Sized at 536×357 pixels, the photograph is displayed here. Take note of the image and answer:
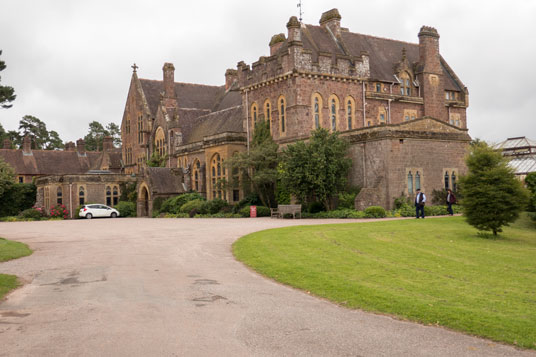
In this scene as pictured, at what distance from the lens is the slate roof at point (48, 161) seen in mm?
70188

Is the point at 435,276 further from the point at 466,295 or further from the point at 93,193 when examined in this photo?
the point at 93,193

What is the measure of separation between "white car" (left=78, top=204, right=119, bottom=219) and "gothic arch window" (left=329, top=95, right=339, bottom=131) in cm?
2036

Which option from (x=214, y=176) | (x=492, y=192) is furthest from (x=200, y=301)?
(x=214, y=176)

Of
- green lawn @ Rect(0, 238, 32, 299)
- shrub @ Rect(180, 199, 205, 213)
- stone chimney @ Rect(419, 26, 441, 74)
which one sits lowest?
green lawn @ Rect(0, 238, 32, 299)

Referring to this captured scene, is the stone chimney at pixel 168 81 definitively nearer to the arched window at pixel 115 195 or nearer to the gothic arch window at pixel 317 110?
the arched window at pixel 115 195

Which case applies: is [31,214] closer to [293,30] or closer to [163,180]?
[163,180]

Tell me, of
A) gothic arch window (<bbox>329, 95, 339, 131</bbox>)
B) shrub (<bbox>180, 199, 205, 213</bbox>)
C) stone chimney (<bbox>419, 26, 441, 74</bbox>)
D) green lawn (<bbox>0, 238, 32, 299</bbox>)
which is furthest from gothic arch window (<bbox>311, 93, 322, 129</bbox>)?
green lawn (<bbox>0, 238, 32, 299</bbox>)

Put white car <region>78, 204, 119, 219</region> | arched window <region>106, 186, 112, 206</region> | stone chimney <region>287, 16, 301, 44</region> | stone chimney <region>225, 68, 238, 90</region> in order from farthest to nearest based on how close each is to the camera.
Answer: stone chimney <region>225, 68, 238, 90</region>
arched window <region>106, 186, 112, 206</region>
white car <region>78, 204, 119, 219</region>
stone chimney <region>287, 16, 301, 44</region>

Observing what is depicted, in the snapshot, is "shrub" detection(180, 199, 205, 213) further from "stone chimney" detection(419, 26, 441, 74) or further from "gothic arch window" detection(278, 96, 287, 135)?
"stone chimney" detection(419, 26, 441, 74)

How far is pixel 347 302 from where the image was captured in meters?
9.34

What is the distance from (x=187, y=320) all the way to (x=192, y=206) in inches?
1259

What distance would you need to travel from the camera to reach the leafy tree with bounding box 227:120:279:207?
36.3 m

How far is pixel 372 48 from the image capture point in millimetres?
44656

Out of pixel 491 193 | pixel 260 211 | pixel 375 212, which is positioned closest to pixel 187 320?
pixel 491 193
